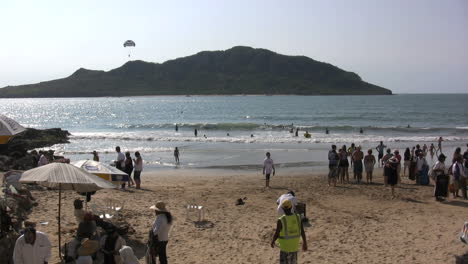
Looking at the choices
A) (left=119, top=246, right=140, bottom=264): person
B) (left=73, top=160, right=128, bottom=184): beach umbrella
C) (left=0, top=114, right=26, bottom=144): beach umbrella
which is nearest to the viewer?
(left=119, top=246, right=140, bottom=264): person

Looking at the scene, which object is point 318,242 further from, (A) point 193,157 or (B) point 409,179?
(A) point 193,157

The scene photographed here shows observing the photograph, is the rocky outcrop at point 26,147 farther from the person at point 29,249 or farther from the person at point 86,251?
the person at point 86,251

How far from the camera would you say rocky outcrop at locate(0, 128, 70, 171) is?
21359 mm

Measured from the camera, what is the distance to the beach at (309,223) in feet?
30.3

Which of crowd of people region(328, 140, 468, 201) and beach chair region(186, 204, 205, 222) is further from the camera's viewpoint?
crowd of people region(328, 140, 468, 201)

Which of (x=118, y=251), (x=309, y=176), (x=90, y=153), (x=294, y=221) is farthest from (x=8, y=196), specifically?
(x=90, y=153)

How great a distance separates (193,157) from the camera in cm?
2952

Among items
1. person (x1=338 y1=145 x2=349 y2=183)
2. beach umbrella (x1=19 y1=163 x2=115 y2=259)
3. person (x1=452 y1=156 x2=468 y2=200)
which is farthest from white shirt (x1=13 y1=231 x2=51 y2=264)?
person (x1=338 y1=145 x2=349 y2=183)

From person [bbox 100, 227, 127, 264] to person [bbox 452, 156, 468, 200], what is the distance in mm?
10846

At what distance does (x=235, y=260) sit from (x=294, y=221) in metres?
2.56

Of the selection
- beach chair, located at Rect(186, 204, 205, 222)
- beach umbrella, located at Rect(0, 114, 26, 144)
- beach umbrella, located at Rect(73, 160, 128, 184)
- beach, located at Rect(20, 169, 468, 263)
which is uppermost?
beach umbrella, located at Rect(0, 114, 26, 144)

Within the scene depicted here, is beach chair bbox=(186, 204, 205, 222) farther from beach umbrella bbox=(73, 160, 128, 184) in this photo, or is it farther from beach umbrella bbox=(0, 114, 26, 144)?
beach umbrella bbox=(0, 114, 26, 144)

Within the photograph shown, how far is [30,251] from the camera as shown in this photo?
21.2 ft

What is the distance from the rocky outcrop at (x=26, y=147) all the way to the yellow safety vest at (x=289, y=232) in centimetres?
1643
